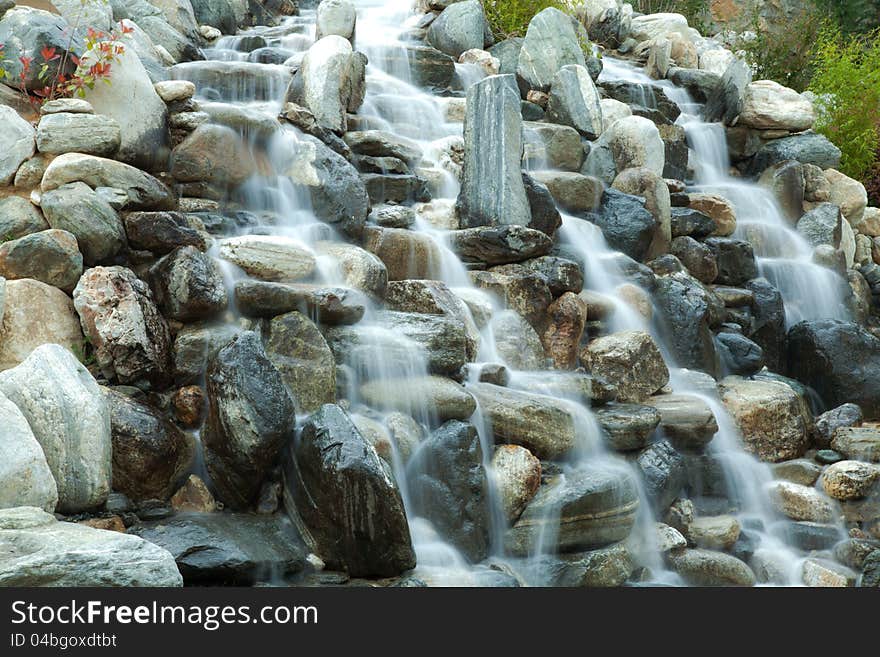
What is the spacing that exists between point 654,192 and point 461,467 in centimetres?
546

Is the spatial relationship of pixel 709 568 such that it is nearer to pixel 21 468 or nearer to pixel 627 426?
pixel 627 426

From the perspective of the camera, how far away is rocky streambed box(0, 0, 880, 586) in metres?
4.58

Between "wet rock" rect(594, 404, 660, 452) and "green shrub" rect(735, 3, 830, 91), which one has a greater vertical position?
"green shrub" rect(735, 3, 830, 91)

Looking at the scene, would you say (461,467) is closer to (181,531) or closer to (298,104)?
(181,531)

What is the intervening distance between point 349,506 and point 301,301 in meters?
1.83

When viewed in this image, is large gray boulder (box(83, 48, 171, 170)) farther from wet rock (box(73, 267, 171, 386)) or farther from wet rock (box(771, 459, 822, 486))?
wet rock (box(771, 459, 822, 486))

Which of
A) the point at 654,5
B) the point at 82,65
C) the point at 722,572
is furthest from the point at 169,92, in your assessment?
the point at 654,5

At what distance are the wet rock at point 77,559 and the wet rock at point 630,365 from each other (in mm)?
4324

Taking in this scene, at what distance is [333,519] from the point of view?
15.0 ft

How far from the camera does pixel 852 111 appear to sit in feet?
43.1

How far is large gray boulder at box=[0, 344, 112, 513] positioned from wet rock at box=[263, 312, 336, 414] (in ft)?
4.05

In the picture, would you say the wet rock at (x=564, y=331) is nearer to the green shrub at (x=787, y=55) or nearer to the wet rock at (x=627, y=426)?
the wet rock at (x=627, y=426)

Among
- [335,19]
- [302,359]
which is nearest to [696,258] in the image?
[302,359]

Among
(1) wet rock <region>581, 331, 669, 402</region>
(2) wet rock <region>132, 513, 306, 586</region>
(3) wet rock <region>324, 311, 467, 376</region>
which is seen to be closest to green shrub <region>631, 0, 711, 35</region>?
(1) wet rock <region>581, 331, 669, 402</region>
